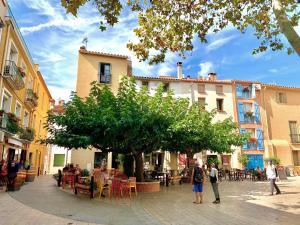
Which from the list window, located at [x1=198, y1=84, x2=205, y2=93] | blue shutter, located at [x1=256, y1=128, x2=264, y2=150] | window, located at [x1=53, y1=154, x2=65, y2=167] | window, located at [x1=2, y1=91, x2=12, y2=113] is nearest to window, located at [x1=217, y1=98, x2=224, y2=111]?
window, located at [x1=198, y1=84, x2=205, y2=93]

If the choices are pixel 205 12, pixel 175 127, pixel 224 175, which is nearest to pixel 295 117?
pixel 224 175

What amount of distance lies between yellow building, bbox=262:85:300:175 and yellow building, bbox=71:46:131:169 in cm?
1862

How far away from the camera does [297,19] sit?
8219 mm

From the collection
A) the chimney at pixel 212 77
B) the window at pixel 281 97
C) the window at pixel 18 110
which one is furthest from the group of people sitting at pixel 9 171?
the window at pixel 281 97

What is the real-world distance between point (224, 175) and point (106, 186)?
15.0 meters

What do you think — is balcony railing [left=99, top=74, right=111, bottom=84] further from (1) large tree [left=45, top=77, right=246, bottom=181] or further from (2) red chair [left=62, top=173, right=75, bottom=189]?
(2) red chair [left=62, top=173, right=75, bottom=189]

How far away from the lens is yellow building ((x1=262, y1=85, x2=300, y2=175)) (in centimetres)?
3055

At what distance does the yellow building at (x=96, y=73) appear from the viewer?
75.3 feet

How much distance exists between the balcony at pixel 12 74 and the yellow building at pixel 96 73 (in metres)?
7.63

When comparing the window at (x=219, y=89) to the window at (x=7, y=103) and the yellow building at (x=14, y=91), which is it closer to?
the yellow building at (x=14, y=91)

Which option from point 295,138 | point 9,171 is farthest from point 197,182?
point 295,138

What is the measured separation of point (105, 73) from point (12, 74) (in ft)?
35.8

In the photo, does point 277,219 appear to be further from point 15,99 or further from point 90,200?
point 15,99

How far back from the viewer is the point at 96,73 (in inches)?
958
